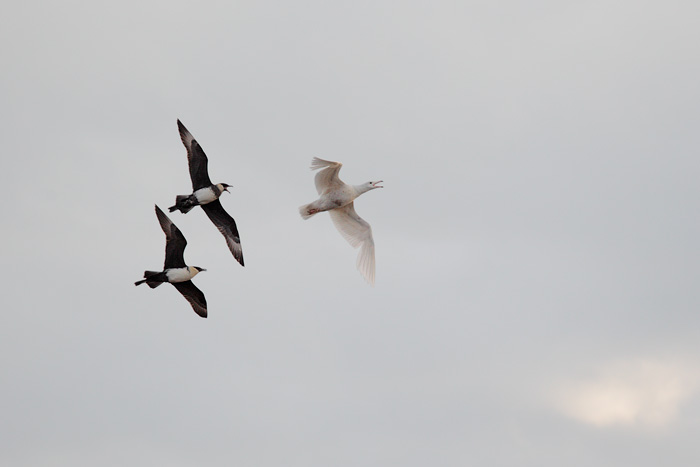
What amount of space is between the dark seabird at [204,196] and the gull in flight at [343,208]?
2.38m

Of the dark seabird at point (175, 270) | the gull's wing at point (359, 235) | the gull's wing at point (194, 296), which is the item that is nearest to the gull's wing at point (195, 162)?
the dark seabird at point (175, 270)

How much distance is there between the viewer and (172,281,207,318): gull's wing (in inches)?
1238

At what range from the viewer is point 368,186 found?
34.7 metres

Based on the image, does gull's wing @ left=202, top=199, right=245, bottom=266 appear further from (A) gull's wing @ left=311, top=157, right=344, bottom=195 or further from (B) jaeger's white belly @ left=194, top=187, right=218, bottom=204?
(A) gull's wing @ left=311, top=157, right=344, bottom=195

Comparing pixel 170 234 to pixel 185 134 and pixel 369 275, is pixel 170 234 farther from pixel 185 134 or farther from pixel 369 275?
pixel 369 275

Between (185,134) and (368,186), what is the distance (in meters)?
6.20

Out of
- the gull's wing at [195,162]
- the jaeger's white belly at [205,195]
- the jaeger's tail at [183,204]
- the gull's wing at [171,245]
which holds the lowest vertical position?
the gull's wing at [171,245]

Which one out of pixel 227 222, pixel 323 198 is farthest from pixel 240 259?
pixel 323 198

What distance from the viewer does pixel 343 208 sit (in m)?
35.4

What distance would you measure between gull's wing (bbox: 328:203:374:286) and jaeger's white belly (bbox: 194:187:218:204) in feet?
16.3

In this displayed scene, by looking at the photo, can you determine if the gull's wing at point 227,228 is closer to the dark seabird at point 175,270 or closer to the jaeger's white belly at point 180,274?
the dark seabird at point 175,270

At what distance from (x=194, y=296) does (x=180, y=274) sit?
106 centimetres

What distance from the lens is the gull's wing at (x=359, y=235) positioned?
3553cm

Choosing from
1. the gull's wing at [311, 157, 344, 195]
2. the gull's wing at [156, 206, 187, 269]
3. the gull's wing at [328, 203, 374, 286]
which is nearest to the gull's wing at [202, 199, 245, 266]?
the gull's wing at [156, 206, 187, 269]
